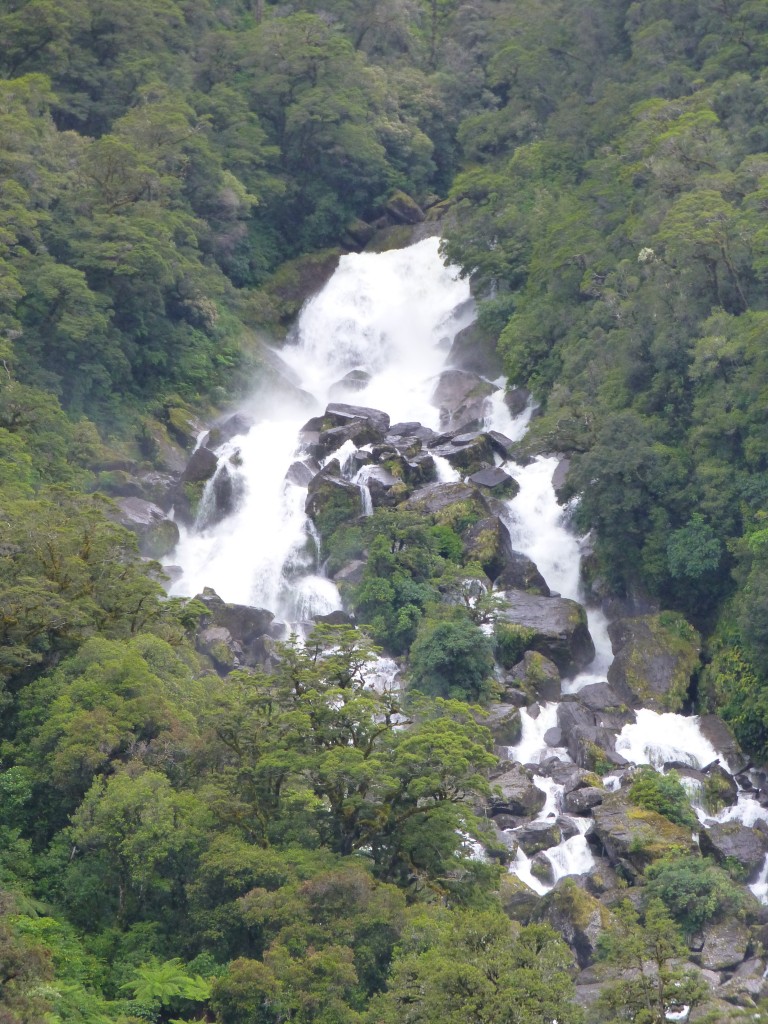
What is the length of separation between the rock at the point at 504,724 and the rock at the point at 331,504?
29.9 feet

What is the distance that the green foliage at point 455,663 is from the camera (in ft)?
115

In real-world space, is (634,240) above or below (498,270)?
above

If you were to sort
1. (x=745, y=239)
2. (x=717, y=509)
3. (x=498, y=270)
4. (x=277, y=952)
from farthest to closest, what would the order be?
(x=498, y=270), (x=745, y=239), (x=717, y=509), (x=277, y=952)

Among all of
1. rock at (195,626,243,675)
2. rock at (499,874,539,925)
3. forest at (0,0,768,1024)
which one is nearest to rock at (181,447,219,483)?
forest at (0,0,768,1024)

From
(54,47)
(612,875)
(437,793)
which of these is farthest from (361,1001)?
(54,47)

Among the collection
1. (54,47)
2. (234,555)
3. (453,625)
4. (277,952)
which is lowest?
(234,555)

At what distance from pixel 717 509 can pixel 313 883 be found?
18768 millimetres

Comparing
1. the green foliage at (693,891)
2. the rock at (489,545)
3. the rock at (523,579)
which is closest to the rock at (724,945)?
the green foliage at (693,891)

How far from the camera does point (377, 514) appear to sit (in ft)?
131

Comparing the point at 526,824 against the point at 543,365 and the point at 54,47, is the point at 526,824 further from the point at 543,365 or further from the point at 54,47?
the point at 54,47

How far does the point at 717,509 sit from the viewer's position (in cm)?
3731

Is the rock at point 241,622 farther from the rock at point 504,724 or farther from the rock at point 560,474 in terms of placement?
the rock at point 560,474

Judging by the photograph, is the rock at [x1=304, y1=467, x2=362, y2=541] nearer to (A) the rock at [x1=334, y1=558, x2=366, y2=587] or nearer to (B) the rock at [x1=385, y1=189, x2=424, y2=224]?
(A) the rock at [x1=334, y1=558, x2=366, y2=587]

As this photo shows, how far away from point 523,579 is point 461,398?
1141 centimetres
